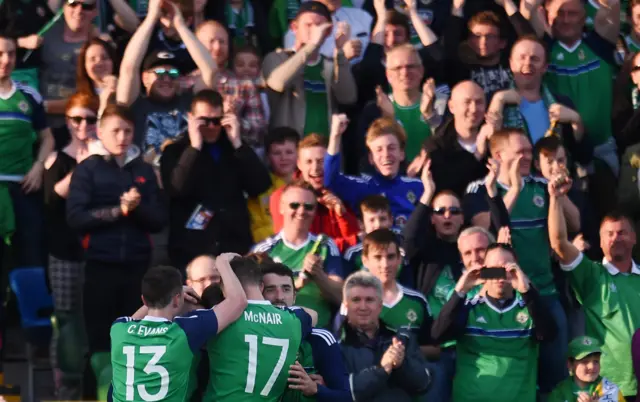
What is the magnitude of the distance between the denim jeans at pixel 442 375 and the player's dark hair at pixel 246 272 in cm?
199

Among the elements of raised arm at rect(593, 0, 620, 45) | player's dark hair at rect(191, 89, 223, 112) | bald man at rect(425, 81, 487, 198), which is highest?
raised arm at rect(593, 0, 620, 45)

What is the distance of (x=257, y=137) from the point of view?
1445 centimetres

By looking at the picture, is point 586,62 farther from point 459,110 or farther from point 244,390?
point 244,390

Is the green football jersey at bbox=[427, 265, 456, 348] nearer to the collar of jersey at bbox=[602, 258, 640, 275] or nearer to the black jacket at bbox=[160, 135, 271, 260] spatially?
the collar of jersey at bbox=[602, 258, 640, 275]

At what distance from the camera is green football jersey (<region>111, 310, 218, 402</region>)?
1039 cm

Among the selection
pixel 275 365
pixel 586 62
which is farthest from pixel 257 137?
pixel 275 365

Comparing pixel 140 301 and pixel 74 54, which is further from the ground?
pixel 74 54

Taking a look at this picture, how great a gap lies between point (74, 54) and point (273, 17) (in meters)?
2.01

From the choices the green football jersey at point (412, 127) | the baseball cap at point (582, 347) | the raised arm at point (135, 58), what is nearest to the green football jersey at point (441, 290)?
the baseball cap at point (582, 347)

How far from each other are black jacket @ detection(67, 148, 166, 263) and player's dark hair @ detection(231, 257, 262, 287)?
A: 2.60m

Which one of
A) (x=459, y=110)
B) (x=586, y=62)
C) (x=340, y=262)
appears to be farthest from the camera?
(x=586, y=62)

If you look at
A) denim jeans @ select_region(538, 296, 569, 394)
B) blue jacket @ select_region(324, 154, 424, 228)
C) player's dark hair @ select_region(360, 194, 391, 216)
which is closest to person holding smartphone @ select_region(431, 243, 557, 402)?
denim jeans @ select_region(538, 296, 569, 394)

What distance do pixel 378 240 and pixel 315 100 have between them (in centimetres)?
260

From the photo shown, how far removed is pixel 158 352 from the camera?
10383mm
